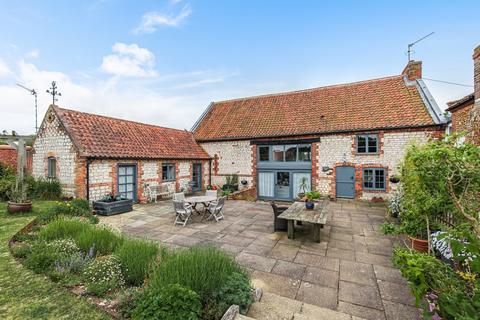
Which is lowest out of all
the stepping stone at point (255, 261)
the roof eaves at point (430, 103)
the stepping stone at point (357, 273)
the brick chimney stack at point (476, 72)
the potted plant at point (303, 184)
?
the stepping stone at point (357, 273)

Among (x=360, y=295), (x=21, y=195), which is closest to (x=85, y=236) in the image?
(x=360, y=295)

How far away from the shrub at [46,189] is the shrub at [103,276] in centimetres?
823

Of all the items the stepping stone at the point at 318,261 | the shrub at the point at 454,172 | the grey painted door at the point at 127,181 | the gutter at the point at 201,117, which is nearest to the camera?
the shrub at the point at 454,172

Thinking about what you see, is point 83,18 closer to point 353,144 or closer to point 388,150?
point 353,144

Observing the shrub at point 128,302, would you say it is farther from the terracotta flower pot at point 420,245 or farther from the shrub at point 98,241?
the terracotta flower pot at point 420,245

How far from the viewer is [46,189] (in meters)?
9.65

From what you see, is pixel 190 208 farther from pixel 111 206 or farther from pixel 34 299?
pixel 34 299

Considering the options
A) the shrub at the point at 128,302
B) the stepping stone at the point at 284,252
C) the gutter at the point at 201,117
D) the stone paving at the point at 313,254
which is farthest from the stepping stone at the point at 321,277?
the gutter at the point at 201,117

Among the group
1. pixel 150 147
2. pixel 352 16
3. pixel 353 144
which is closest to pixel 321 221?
pixel 353 144

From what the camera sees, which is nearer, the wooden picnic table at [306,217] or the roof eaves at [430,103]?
the wooden picnic table at [306,217]

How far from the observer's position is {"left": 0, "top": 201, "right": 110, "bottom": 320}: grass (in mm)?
2648

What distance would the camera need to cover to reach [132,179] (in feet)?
35.9

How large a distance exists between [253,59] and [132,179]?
10308 mm

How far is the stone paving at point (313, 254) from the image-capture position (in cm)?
329
